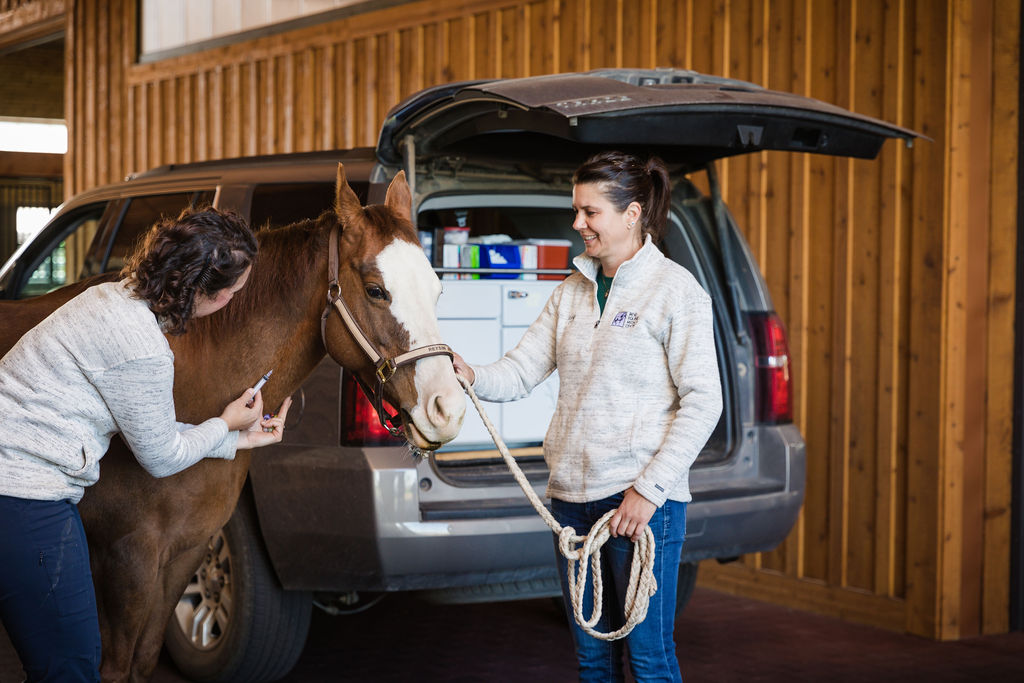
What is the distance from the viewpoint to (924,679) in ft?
13.4

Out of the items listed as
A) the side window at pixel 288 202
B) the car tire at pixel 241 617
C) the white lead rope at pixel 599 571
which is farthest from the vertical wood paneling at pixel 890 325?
the white lead rope at pixel 599 571

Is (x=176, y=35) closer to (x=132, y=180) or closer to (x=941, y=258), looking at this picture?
(x=132, y=180)

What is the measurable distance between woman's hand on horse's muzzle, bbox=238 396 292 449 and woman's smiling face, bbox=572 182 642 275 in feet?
2.71

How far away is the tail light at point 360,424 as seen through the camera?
3326 mm

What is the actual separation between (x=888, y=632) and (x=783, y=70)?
8.40 ft

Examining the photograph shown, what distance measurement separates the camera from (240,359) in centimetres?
271

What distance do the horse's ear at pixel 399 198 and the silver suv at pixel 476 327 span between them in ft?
1.40

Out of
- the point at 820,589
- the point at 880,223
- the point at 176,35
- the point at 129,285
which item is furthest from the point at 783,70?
the point at 176,35

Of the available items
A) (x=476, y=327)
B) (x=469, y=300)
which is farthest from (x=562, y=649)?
(x=469, y=300)

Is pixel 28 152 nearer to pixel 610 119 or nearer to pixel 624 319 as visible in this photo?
pixel 610 119

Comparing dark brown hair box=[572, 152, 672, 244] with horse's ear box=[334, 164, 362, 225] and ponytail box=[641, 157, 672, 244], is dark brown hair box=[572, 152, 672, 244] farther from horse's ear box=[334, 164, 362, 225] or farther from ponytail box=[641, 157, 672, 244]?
horse's ear box=[334, 164, 362, 225]

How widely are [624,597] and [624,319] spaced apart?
622 millimetres

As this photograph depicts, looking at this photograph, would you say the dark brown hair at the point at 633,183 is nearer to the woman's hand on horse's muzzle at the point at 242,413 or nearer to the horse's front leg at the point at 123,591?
the woman's hand on horse's muzzle at the point at 242,413

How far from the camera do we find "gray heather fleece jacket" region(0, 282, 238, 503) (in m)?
2.17
